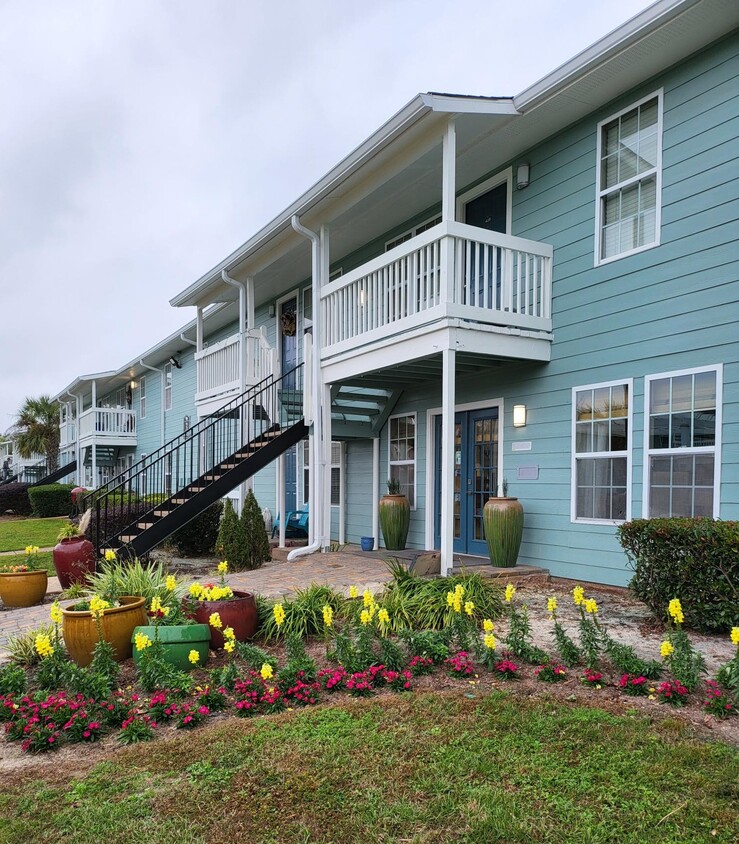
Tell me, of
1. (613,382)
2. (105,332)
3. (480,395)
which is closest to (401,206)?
(480,395)

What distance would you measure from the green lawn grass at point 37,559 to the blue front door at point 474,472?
624 cm

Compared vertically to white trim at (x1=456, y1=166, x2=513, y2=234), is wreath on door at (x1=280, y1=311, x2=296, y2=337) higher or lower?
lower

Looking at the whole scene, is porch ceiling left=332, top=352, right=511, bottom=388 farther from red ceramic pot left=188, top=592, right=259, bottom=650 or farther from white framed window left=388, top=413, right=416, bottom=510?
red ceramic pot left=188, top=592, right=259, bottom=650

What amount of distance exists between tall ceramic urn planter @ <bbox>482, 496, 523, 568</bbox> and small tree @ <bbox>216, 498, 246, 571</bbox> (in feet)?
12.0

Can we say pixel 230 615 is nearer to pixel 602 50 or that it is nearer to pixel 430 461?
pixel 430 461

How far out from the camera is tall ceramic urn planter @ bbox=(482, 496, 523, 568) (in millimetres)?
7996

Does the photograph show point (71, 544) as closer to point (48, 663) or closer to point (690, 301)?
point (48, 663)

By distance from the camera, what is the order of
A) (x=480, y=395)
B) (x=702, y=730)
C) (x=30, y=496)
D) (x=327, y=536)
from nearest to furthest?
(x=702, y=730) < (x=480, y=395) < (x=327, y=536) < (x=30, y=496)

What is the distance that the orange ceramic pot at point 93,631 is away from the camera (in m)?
4.98

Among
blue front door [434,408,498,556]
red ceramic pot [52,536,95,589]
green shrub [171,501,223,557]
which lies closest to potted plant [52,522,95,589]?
red ceramic pot [52,536,95,589]

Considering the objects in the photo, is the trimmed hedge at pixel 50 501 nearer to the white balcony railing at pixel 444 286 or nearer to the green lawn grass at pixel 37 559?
the green lawn grass at pixel 37 559

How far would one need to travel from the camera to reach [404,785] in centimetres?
299

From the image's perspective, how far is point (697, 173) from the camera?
22.0ft

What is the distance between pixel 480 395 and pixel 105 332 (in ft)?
199
